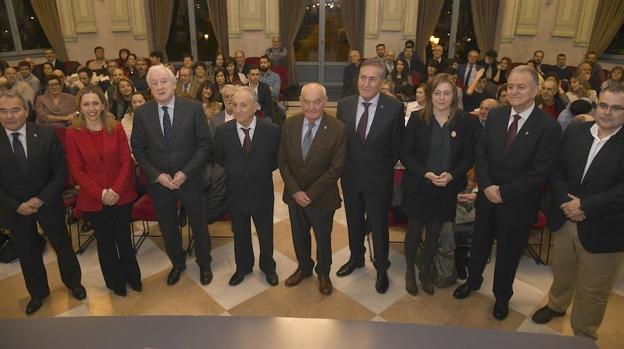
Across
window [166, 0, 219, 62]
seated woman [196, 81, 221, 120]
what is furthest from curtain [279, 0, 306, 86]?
seated woman [196, 81, 221, 120]

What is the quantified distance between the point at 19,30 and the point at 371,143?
1031cm

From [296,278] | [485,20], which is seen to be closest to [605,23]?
[485,20]

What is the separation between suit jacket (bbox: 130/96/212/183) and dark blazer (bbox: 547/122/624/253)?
2.40 m

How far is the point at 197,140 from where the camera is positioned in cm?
345

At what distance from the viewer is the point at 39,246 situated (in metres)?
3.45

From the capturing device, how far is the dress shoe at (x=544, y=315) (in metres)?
3.34

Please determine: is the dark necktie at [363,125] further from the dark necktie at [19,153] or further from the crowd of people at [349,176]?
the dark necktie at [19,153]

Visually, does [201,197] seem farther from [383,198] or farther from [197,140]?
[383,198]

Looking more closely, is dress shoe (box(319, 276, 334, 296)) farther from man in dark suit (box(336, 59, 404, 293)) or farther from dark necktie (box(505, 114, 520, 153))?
dark necktie (box(505, 114, 520, 153))

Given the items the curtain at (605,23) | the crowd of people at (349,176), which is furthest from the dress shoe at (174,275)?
the curtain at (605,23)

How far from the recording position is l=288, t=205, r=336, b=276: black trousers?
347 cm

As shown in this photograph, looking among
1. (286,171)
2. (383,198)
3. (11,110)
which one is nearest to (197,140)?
(286,171)

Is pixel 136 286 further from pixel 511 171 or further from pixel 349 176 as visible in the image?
pixel 511 171

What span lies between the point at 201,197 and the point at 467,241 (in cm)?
218
